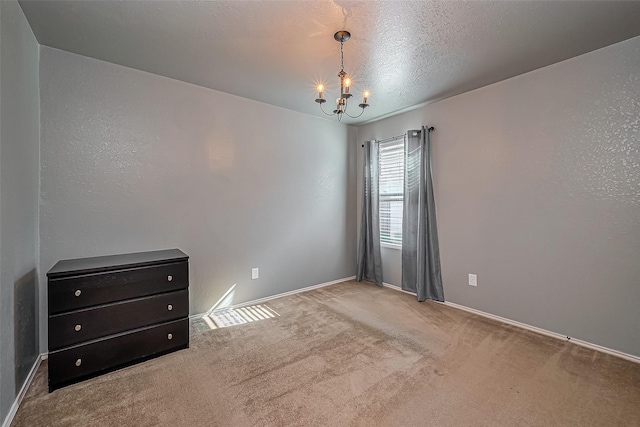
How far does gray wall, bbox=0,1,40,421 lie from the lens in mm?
1604

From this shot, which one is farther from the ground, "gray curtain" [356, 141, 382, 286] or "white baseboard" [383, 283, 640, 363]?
"gray curtain" [356, 141, 382, 286]

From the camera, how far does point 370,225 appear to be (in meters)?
Answer: 4.36

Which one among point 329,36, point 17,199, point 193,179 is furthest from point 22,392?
point 329,36

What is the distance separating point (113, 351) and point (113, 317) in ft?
0.82

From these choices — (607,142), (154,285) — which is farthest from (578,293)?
(154,285)

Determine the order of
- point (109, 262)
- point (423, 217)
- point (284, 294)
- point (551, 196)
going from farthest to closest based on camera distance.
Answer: point (284, 294), point (423, 217), point (551, 196), point (109, 262)

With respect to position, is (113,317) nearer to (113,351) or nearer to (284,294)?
(113,351)

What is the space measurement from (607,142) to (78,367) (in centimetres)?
443

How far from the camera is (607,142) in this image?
7.72 ft

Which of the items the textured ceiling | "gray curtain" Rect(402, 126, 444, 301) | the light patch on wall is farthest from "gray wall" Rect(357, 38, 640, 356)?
the textured ceiling

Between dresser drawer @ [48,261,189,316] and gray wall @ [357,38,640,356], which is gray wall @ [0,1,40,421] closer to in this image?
dresser drawer @ [48,261,189,316]

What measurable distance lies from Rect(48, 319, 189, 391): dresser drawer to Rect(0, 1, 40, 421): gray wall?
0.68ft

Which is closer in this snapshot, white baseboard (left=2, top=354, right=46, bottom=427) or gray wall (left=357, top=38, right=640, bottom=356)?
white baseboard (left=2, top=354, right=46, bottom=427)

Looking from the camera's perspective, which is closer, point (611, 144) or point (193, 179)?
point (611, 144)
